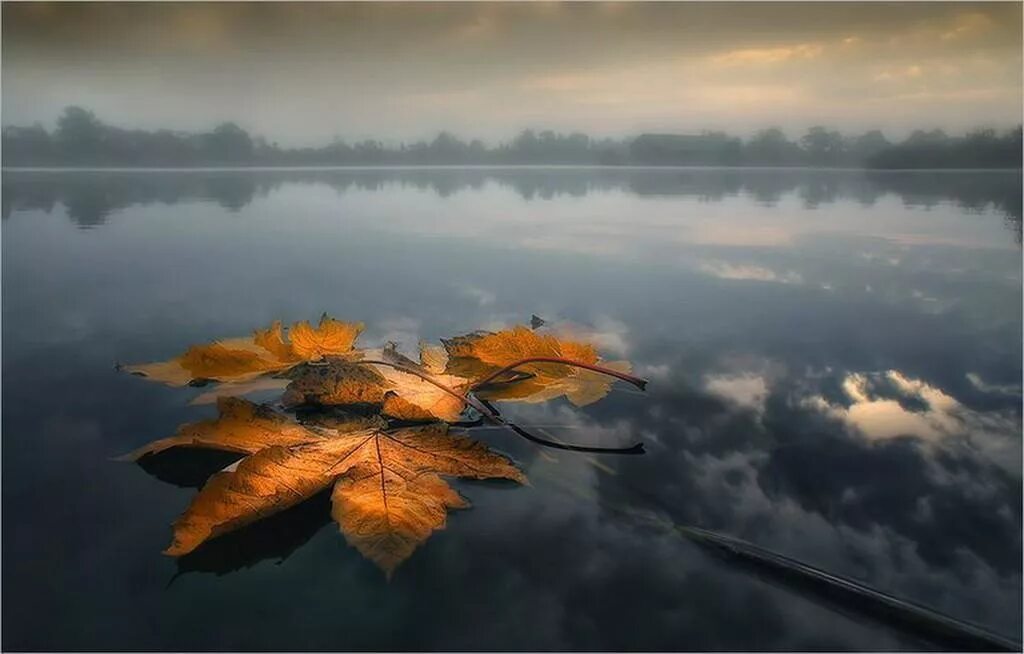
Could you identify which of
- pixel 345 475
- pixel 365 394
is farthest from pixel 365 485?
pixel 365 394

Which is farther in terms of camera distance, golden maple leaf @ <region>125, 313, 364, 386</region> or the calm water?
golden maple leaf @ <region>125, 313, 364, 386</region>

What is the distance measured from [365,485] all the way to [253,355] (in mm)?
202

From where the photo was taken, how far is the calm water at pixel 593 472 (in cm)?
27

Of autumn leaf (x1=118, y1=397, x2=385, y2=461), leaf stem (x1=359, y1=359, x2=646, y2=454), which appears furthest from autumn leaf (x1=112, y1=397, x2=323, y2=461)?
leaf stem (x1=359, y1=359, x2=646, y2=454)

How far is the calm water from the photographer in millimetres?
271

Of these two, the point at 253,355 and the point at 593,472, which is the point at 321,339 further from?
the point at 593,472

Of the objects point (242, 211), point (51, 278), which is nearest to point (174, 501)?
point (51, 278)

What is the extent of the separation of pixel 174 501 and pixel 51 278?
763 millimetres

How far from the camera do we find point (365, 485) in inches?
13.5

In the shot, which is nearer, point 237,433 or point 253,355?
point 237,433

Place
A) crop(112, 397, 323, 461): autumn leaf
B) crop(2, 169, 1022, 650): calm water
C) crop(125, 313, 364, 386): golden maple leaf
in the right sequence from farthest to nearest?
crop(125, 313, 364, 386): golden maple leaf → crop(112, 397, 323, 461): autumn leaf → crop(2, 169, 1022, 650): calm water

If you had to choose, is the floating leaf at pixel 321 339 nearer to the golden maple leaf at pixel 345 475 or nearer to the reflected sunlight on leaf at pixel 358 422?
the reflected sunlight on leaf at pixel 358 422

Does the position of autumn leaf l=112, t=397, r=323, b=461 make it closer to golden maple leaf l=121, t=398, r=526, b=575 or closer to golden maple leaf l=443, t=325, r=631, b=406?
golden maple leaf l=121, t=398, r=526, b=575

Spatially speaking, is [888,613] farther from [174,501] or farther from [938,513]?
[174,501]
